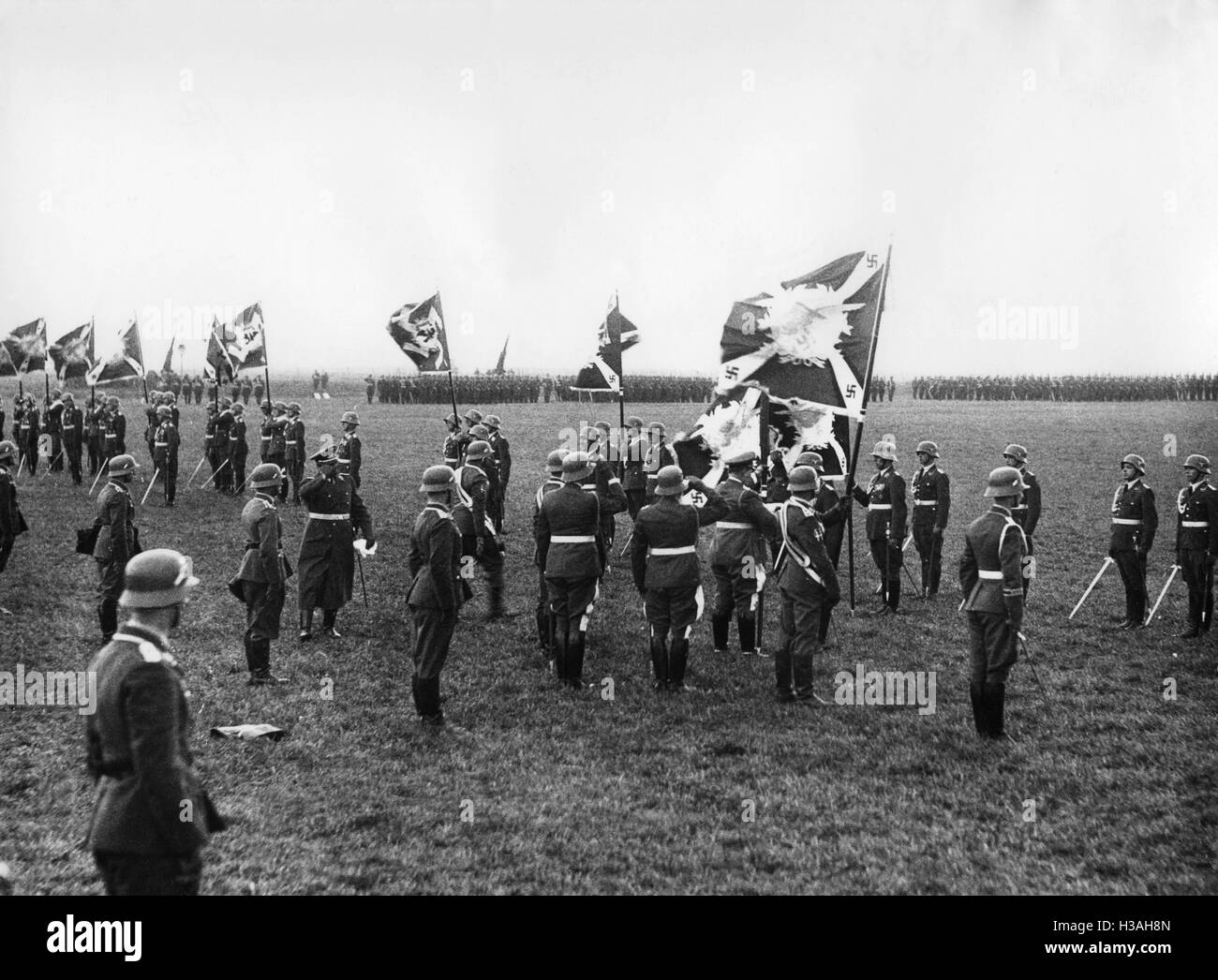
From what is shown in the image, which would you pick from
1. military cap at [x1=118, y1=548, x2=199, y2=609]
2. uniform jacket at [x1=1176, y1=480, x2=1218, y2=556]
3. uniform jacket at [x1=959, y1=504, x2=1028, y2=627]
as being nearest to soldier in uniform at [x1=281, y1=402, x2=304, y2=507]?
uniform jacket at [x1=959, y1=504, x2=1028, y2=627]

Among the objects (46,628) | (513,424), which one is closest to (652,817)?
(46,628)

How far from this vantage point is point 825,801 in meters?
7.27

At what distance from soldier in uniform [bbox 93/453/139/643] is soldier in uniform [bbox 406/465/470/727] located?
13.7ft

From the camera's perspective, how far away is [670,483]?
10164 millimetres

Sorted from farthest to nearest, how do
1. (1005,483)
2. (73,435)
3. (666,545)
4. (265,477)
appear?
(73,435), (265,477), (666,545), (1005,483)

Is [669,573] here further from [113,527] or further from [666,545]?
[113,527]

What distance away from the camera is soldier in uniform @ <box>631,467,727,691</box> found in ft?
32.6

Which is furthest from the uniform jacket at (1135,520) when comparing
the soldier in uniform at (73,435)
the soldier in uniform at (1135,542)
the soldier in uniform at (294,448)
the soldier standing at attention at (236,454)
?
the soldier in uniform at (73,435)

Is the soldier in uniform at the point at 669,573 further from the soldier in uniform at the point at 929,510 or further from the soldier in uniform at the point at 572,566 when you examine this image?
the soldier in uniform at the point at 929,510

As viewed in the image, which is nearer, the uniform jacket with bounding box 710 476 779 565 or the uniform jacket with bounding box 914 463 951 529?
the uniform jacket with bounding box 710 476 779 565

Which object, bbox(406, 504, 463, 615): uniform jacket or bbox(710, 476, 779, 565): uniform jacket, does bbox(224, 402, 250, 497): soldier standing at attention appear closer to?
bbox(710, 476, 779, 565): uniform jacket

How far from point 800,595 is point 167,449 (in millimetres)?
17745

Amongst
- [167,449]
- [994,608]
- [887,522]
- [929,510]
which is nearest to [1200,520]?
[929,510]

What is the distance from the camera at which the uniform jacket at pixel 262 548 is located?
33.0 feet
